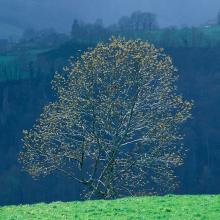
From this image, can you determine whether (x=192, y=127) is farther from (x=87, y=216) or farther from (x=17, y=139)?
(x=87, y=216)

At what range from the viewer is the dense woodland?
92.8m

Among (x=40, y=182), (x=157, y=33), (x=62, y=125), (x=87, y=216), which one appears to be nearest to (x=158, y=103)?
(x=62, y=125)

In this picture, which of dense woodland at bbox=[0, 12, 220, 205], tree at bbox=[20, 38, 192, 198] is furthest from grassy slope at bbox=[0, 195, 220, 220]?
dense woodland at bbox=[0, 12, 220, 205]

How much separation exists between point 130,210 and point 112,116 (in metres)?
10.4

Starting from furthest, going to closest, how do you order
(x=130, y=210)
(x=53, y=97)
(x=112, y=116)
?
1. (x=53, y=97)
2. (x=112, y=116)
3. (x=130, y=210)

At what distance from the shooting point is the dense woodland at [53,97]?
9275 cm

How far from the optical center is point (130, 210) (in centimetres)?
2330

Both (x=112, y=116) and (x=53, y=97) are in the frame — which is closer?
(x=112, y=116)

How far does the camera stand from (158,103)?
33.3 meters

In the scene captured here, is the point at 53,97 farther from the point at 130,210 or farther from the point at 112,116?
the point at 130,210

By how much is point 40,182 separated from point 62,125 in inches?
2410

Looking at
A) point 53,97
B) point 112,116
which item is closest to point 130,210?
point 112,116

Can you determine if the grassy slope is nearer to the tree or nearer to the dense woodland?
the tree

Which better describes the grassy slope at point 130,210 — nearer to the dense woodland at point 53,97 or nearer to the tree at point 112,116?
the tree at point 112,116
